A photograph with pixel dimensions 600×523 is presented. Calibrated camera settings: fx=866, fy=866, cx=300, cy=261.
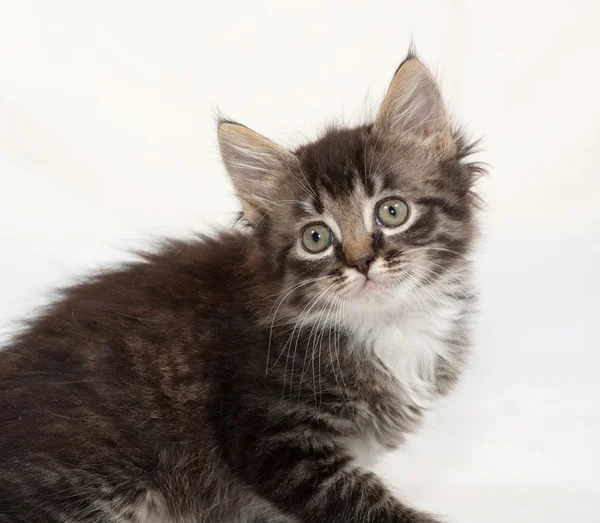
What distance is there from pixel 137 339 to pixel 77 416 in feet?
1.25

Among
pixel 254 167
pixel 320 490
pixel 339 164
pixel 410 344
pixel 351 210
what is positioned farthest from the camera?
pixel 254 167

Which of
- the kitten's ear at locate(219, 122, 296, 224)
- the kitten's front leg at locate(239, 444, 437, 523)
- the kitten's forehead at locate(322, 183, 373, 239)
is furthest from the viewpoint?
the kitten's ear at locate(219, 122, 296, 224)

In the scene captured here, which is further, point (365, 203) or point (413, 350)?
point (413, 350)

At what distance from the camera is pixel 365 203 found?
3.27 m

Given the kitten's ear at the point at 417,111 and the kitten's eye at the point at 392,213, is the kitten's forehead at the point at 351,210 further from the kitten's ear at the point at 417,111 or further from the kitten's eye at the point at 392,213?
the kitten's ear at the point at 417,111

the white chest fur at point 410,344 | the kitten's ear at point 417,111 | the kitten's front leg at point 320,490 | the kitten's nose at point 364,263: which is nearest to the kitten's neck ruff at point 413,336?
the white chest fur at point 410,344

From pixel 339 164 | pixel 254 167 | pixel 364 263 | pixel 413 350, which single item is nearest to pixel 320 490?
pixel 413 350

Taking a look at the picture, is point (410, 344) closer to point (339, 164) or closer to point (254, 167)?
point (339, 164)

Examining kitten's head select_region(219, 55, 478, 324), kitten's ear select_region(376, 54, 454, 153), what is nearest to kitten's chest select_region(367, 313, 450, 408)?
kitten's head select_region(219, 55, 478, 324)

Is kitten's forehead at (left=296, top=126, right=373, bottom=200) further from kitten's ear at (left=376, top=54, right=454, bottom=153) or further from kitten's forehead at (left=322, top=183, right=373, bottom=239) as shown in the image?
kitten's ear at (left=376, top=54, right=454, bottom=153)

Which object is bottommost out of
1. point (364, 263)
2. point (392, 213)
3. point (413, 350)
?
point (413, 350)

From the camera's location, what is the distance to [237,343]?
11.2 feet

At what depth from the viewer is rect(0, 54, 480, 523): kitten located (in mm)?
3166

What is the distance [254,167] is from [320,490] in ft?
4.44
